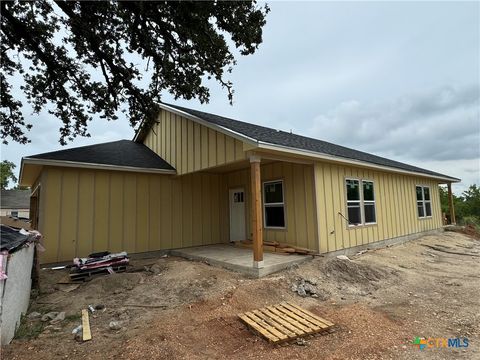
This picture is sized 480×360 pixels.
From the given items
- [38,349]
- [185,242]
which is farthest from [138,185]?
[38,349]

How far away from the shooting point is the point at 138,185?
8.95 meters

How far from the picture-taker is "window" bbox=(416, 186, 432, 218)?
12.9 meters

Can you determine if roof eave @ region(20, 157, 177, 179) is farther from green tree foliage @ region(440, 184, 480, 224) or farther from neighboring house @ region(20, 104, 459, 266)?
green tree foliage @ region(440, 184, 480, 224)

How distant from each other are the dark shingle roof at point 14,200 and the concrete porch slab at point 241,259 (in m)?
31.7

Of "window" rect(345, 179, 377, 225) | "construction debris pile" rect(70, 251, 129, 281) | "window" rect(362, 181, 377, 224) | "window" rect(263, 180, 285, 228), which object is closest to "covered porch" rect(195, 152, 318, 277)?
"window" rect(263, 180, 285, 228)

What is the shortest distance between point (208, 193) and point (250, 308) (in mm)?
6182

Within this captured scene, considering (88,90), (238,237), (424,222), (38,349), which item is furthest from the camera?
(424,222)

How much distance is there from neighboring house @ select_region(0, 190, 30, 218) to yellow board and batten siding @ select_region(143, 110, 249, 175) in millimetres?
29010

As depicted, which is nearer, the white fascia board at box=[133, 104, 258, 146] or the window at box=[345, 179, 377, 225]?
the white fascia board at box=[133, 104, 258, 146]

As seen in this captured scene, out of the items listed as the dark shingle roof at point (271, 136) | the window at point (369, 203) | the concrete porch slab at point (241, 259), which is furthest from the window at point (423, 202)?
the concrete porch slab at point (241, 259)

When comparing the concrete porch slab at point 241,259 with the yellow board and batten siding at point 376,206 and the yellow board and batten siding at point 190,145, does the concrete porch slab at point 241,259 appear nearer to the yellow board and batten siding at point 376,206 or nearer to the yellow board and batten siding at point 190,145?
the yellow board and batten siding at point 376,206

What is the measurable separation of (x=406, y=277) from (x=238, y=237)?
218 inches

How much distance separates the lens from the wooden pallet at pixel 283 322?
3.63m

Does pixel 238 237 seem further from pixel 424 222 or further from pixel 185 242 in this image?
pixel 424 222
